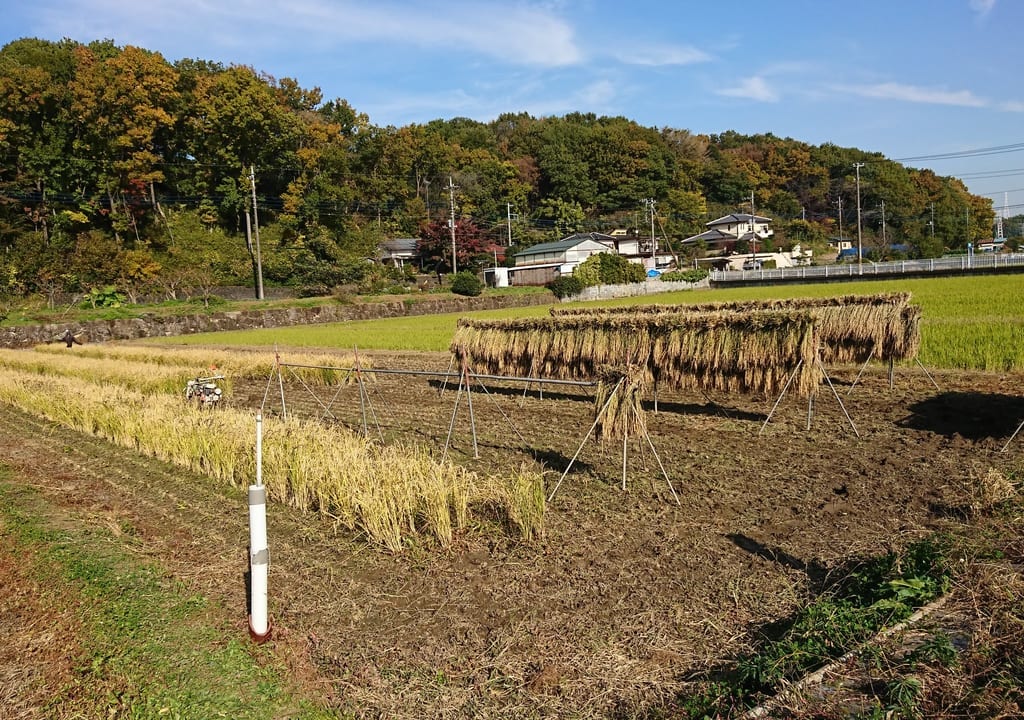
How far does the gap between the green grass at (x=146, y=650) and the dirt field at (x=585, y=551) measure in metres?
0.24

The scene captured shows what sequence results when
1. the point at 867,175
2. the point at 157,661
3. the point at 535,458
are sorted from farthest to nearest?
the point at 867,175 < the point at 535,458 < the point at 157,661

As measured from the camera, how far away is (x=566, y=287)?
167 feet

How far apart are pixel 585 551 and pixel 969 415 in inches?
275

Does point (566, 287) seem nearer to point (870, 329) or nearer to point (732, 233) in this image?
point (732, 233)

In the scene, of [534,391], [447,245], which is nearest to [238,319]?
[447,245]

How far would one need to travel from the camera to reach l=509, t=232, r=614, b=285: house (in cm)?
5834

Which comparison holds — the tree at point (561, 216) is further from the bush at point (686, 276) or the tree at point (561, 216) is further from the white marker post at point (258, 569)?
the white marker post at point (258, 569)

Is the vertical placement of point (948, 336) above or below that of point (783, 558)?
above

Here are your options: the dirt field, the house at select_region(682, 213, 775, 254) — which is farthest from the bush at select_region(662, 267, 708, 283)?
the dirt field

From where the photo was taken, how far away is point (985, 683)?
3324 millimetres

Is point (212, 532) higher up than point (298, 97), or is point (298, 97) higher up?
point (298, 97)

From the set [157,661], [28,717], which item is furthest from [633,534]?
[28,717]

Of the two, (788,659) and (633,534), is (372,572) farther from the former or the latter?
(788,659)

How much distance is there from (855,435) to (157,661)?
8.18m
